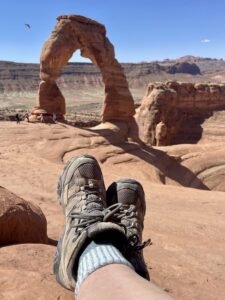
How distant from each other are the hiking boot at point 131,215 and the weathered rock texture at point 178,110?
2319 centimetres

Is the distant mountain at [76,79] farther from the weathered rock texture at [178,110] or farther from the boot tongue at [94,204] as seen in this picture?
the boot tongue at [94,204]

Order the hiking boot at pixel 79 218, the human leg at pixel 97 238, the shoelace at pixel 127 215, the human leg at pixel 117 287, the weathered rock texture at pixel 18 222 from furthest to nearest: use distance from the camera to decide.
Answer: the weathered rock texture at pixel 18 222 < the shoelace at pixel 127 215 < the hiking boot at pixel 79 218 < the human leg at pixel 97 238 < the human leg at pixel 117 287

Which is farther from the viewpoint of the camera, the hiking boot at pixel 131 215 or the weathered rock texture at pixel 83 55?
the weathered rock texture at pixel 83 55

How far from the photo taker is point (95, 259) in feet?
6.81

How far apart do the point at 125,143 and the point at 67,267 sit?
50.2 feet

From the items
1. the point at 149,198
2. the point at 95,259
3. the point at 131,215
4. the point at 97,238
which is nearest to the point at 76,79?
the point at 149,198

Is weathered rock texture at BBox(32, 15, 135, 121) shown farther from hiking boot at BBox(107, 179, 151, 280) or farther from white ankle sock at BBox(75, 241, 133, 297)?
white ankle sock at BBox(75, 241, 133, 297)

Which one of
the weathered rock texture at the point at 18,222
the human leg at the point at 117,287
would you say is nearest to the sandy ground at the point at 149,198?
the weathered rock texture at the point at 18,222

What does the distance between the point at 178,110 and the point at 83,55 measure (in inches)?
474

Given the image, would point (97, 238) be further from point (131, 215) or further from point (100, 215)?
point (131, 215)

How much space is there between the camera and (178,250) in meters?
4.56

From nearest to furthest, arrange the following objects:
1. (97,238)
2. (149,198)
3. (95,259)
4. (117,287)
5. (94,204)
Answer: (117,287) < (95,259) < (97,238) < (94,204) < (149,198)

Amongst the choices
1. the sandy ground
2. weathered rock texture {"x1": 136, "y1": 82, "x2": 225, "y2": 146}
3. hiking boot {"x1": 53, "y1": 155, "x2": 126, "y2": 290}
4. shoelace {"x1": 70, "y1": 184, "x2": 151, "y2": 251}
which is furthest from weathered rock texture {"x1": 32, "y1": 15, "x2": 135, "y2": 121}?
shoelace {"x1": 70, "y1": 184, "x2": 151, "y2": 251}

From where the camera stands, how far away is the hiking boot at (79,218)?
7.50 feet
